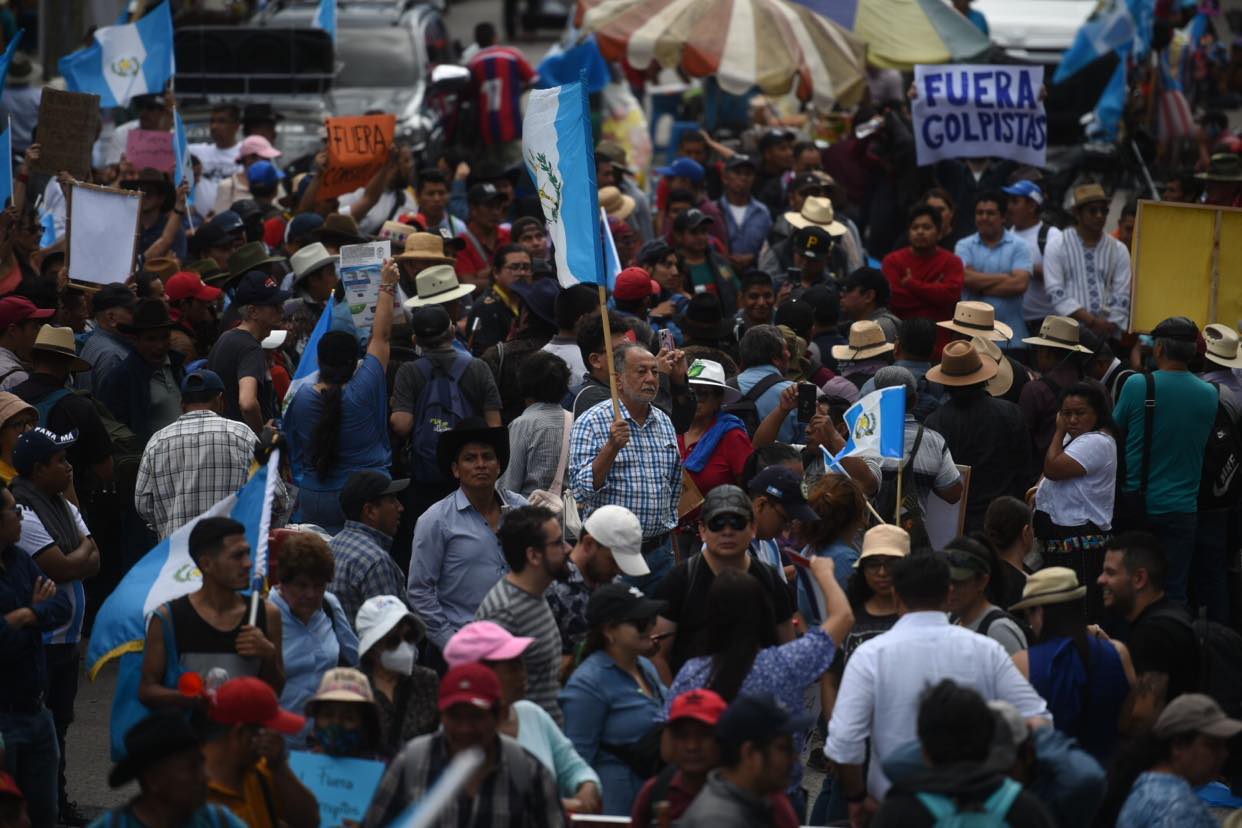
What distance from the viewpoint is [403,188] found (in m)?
14.7

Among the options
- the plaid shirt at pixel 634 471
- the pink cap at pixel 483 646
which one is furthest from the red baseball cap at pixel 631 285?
the pink cap at pixel 483 646

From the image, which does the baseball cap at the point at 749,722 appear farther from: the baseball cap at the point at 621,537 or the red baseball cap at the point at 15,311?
the red baseball cap at the point at 15,311

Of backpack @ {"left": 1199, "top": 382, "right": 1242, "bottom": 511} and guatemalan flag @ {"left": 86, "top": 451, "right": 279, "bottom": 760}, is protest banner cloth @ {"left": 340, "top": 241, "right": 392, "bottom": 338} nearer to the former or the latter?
guatemalan flag @ {"left": 86, "top": 451, "right": 279, "bottom": 760}

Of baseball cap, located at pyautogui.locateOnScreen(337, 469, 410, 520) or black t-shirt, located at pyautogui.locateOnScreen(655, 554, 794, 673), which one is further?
baseball cap, located at pyautogui.locateOnScreen(337, 469, 410, 520)

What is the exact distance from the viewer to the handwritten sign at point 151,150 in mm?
13719

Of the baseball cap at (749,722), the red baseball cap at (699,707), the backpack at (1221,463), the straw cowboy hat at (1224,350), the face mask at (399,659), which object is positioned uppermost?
the baseball cap at (749,722)

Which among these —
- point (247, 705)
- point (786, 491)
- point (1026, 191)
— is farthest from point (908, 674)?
point (1026, 191)

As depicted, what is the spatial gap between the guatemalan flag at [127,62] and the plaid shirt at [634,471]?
745 centimetres

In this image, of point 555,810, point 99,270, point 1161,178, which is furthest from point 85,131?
point 1161,178

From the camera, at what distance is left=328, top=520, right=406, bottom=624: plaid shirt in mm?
7578

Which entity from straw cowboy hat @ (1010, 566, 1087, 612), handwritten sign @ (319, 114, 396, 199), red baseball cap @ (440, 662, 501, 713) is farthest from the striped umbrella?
red baseball cap @ (440, 662, 501, 713)

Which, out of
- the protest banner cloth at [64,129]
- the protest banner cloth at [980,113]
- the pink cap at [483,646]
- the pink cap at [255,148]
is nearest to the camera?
the pink cap at [483,646]

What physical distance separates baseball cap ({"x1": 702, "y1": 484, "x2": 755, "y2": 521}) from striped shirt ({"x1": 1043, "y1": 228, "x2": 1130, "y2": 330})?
19.3 ft

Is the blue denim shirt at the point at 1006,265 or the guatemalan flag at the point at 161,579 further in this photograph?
the blue denim shirt at the point at 1006,265
